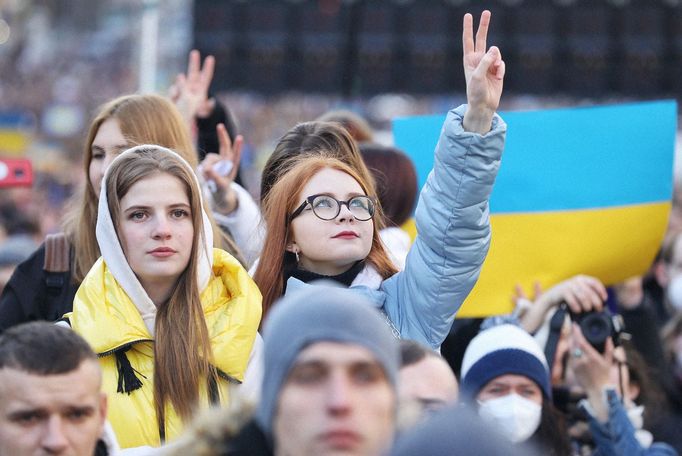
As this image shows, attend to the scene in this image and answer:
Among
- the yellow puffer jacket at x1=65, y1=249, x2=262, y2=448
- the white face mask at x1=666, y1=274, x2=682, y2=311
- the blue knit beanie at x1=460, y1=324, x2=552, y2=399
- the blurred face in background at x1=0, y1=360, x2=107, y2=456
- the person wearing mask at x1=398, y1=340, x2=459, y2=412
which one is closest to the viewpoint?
the blurred face in background at x1=0, y1=360, x2=107, y2=456

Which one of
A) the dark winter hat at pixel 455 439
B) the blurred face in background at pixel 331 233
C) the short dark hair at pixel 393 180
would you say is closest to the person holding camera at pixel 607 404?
the short dark hair at pixel 393 180

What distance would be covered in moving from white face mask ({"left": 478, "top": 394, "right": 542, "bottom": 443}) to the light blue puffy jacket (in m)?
0.45

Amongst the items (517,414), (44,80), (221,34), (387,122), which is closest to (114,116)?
(517,414)

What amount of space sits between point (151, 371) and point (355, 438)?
1359mm

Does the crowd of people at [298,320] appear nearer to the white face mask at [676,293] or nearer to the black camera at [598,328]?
the black camera at [598,328]

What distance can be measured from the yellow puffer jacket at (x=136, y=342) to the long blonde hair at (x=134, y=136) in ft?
1.96

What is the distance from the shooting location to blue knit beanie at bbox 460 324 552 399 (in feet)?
14.7

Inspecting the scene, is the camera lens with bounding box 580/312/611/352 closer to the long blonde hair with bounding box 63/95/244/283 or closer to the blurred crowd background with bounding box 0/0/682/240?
the long blonde hair with bounding box 63/95/244/283

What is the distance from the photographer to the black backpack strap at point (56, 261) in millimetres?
4438

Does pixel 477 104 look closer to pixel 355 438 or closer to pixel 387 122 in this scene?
pixel 355 438

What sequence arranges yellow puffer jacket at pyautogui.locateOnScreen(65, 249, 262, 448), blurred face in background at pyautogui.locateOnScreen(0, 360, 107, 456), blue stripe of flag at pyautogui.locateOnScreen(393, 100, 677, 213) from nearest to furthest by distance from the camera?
blurred face in background at pyautogui.locateOnScreen(0, 360, 107, 456), yellow puffer jacket at pyautogui.locateOnScreen(65, 249, 262, 448), blue stripe of flag at pyautogui.locateOnScreen(393, 100, 677, 213)

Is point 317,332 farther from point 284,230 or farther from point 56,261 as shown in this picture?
point 56,261

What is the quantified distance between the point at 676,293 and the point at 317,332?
466cm

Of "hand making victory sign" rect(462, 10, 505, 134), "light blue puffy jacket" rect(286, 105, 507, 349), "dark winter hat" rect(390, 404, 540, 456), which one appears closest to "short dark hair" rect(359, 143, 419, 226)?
"light blue puffy jacket" rect(286, 105, 507, 349)
